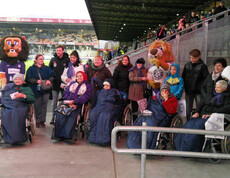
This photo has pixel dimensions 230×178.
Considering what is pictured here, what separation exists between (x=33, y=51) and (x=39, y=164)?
1203 inches

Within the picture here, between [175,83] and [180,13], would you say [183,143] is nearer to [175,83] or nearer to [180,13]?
[175,83]

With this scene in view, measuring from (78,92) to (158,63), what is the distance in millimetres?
1598

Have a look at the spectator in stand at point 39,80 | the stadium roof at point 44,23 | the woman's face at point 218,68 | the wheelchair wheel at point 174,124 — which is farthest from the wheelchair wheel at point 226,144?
the stadium roof at point 44,23

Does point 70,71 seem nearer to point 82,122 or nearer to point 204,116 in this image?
point 82,122

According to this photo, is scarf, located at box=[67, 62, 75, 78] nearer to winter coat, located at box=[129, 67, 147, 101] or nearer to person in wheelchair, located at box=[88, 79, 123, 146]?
person in wheelchair, located at box=[88, 79, 123, 146]

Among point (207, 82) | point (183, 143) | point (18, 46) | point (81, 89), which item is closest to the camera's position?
point (183, 143)

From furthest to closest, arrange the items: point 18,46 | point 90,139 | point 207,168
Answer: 1. point 18,46
2. point 90,139
3. point 207,168

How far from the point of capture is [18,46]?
16.1ft

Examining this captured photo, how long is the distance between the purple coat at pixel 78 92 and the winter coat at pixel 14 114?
0.67m

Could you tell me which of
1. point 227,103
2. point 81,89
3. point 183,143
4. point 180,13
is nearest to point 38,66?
point 81,89

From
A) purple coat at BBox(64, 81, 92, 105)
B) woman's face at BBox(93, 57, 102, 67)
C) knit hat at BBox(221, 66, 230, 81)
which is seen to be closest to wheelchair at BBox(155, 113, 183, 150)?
knit hat at BBox(221, 66, 230, 81)

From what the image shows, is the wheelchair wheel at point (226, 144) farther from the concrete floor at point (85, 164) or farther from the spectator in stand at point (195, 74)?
the spectator in stand at point (195, 74)

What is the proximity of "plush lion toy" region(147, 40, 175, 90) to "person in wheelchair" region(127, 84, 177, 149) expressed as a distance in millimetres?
795

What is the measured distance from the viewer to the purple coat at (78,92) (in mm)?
4477
